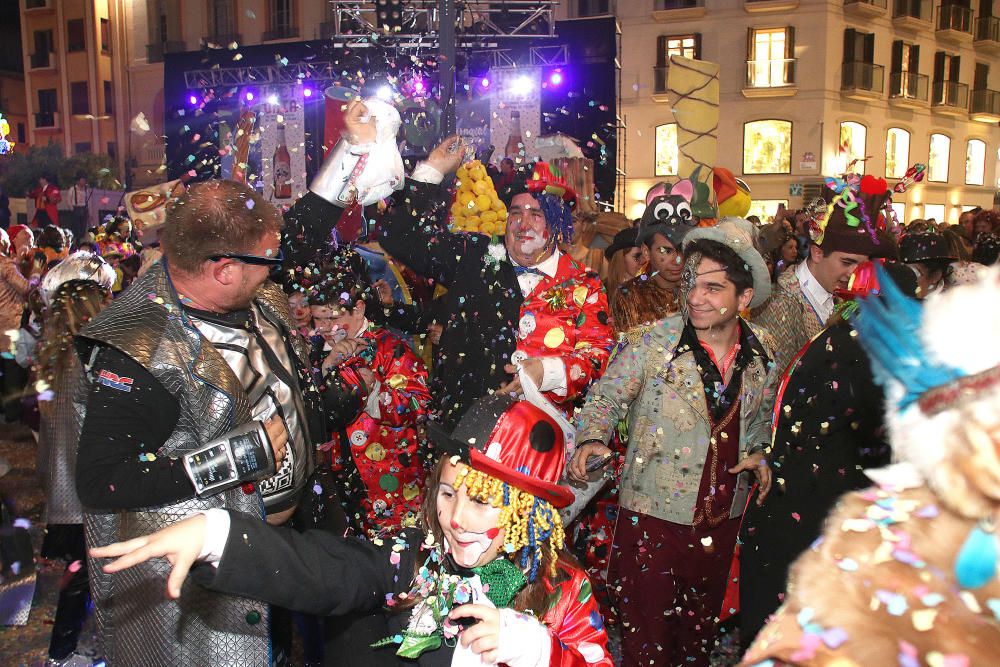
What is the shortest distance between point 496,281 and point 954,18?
29182 mm

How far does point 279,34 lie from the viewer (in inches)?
1038

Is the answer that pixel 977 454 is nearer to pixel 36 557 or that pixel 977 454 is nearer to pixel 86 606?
pixel 86 606

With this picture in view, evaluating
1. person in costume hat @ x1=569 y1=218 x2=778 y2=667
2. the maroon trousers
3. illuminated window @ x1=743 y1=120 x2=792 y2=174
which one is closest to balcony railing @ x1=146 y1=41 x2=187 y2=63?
illuminated window @ x1=743 y1=120 x2=792 y2=174

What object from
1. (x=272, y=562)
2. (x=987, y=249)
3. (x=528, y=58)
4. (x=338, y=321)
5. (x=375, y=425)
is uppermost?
(x=528, y=58)

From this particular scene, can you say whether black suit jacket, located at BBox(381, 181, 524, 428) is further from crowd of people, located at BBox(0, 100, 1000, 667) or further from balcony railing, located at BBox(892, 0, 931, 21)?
balcony railing, located at BBox(892, 0, 931, 21)

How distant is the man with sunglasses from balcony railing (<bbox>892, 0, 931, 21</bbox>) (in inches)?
1119

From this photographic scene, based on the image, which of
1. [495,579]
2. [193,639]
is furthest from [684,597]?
[193,639]

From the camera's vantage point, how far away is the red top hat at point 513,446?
240cm

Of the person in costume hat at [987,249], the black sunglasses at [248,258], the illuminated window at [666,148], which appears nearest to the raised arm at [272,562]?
the black sunglasses at [248,258]

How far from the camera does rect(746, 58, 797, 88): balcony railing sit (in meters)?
24.7

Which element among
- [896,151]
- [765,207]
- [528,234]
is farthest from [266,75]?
[896,151]

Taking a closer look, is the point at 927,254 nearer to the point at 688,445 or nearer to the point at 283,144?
the point at 688,445

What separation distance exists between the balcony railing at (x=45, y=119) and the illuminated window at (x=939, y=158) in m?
31.7

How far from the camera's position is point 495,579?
2.44m
